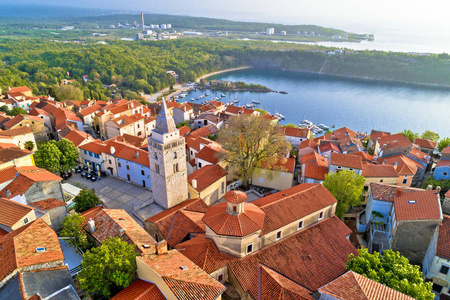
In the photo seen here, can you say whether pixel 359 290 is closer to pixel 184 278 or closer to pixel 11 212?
pixel 184 278

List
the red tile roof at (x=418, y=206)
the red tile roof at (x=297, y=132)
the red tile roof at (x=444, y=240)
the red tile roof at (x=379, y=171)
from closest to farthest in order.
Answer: the red tile roof at (x=444, y=240) → the red tile roof at (x=418, y=206) → the red tile roof at (x=379, y=171) → the red tile roof at (x=297, y=132)

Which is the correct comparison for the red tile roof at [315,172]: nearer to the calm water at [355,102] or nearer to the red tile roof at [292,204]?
the red tile roof at [292,204]

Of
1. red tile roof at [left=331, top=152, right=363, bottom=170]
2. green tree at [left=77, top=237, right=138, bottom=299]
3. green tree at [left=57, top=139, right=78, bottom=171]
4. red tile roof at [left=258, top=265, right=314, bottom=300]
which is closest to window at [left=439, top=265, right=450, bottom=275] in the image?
red tile roof at [left=258, top=265, right=314, bottom=300]

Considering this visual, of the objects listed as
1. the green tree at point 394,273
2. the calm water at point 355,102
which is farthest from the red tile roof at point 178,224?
the calm water at point 355,102

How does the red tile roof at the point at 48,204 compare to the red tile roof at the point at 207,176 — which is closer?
the red tile roof at the point at 48,204

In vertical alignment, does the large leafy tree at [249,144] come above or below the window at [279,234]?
above

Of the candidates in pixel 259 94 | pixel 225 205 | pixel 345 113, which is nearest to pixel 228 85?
pixel 259 94
